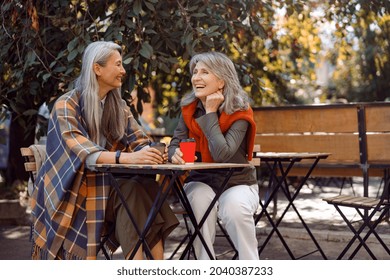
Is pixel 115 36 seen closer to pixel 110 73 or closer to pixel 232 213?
pixel 110 73

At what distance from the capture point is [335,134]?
20.4 feet

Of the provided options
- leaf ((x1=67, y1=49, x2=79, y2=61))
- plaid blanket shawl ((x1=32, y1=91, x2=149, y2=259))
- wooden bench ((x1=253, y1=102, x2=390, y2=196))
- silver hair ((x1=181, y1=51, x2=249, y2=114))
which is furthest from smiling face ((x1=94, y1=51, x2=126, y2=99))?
wooden bench ((x1=253, y1=102, x2=390, y2=196))

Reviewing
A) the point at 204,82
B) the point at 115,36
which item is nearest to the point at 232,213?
the point at 204,82

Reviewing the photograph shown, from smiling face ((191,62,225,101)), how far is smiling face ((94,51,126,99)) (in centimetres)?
47

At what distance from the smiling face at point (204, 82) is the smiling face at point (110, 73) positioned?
47cm

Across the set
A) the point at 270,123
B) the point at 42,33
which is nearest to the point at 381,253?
the point at 270,123

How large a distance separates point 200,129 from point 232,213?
63 centimetres

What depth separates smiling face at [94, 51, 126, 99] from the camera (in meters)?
3.96

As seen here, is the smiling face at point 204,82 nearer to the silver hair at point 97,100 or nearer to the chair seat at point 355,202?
the silver hair at point 97,100

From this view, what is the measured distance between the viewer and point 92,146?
3.65m

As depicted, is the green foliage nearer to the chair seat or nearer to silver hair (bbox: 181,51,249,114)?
silver hair (bbox: 181,51,249,114)

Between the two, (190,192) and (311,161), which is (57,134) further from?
(311,161)

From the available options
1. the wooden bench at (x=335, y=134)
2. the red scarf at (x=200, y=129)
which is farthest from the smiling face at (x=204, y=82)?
the wooden bench at (x=335, y=134)
